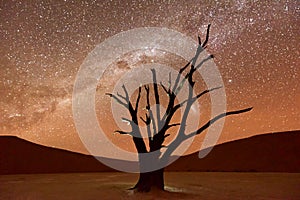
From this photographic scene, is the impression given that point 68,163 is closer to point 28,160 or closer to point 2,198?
point 28,160

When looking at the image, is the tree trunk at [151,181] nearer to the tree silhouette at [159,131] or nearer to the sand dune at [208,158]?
the tree silhouette at [159,131]

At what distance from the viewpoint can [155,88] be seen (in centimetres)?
1459

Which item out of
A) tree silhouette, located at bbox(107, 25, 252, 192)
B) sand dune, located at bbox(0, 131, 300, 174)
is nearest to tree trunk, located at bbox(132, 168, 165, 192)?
tree silhouette, located at bbox(107, 25, 252, 192)

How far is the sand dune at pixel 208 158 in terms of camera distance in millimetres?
35500

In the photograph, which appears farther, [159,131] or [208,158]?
[208,158]

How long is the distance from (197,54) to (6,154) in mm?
33624

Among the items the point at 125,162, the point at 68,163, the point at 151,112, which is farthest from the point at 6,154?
the point at 151,112

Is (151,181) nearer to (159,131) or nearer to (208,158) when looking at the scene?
(159,131)

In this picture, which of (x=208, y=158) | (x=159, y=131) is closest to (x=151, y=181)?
(x=159, y=131)

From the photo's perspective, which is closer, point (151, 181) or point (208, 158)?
point (151, 181)

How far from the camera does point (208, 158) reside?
132 ft

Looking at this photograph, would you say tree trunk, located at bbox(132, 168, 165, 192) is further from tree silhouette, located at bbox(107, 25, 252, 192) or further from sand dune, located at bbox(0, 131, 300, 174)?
sand dune, located at bbox(0, 131, 300, 174)

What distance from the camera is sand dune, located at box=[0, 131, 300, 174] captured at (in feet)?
116

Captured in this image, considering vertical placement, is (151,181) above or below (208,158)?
below
